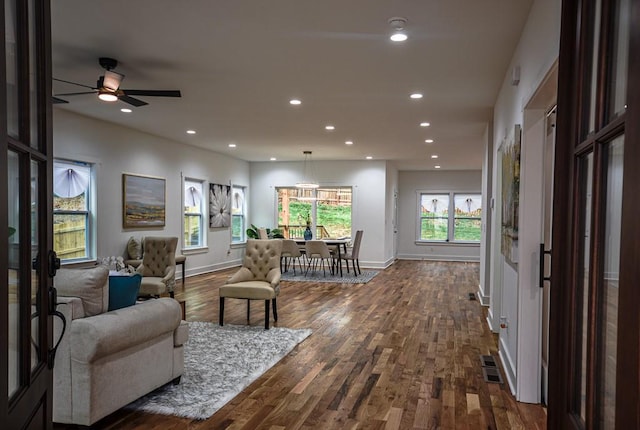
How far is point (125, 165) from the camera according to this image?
743 centimetres

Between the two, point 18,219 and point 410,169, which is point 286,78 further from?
point 410,169

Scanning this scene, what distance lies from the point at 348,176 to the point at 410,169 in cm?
284

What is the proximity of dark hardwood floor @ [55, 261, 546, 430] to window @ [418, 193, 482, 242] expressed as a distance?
6.57 meters

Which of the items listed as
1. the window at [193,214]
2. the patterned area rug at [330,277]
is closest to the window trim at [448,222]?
the patterned area rug at [330,277]

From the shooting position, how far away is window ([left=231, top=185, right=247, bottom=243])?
37.1 ft

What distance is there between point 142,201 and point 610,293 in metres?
7.72

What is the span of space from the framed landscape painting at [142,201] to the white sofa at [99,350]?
4.80 m

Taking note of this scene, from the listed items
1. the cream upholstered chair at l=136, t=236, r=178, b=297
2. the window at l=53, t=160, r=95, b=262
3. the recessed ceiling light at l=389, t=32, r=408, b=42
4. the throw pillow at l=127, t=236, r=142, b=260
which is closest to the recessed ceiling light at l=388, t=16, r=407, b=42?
the recessed ceiling light at l=389, t=32, r=408, b=42

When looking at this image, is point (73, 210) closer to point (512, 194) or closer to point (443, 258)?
point (512, 194)

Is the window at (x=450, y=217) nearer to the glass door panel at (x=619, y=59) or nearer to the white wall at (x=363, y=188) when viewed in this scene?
the white wall at (x=363, y=188)

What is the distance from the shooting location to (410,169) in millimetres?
13500

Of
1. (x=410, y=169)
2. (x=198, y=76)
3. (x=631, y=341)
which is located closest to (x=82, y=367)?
(x=631, y=341)

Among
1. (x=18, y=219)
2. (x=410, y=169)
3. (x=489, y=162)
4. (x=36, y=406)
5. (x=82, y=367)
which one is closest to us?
(x=18, y=219)

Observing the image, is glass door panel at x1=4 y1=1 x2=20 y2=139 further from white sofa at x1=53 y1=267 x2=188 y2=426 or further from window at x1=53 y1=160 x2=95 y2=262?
window at x1=53 y1=160 x2=95 y2=262
